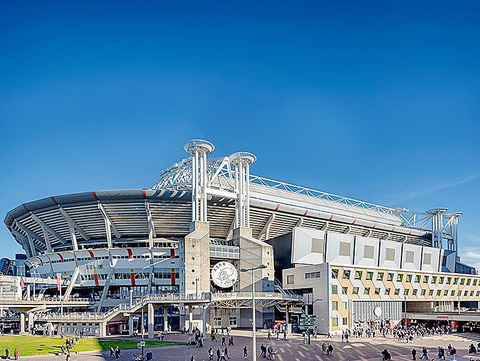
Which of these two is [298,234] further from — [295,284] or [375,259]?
[375,259]

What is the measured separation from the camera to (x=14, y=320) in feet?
252

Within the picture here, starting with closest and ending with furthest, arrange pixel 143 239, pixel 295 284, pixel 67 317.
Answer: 1. pixel 67 317
2. pixel 295 284
3. pixel 143 239

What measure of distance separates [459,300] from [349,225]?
92.9 feet

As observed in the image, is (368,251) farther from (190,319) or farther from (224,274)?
(190,319)

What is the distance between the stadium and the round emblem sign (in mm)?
197

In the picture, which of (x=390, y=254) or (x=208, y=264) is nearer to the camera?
(x=208, y=264)

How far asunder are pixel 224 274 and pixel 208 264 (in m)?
4.99

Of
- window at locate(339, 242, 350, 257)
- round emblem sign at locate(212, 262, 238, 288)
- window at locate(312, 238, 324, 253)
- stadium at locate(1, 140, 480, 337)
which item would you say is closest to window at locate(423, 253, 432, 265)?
stadium at locate(1, 140, 480, 337)

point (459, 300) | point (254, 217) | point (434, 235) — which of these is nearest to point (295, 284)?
point (254, 217)

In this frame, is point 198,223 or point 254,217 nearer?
point 198,223

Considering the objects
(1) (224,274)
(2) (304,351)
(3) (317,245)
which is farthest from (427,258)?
(2) (304,351)

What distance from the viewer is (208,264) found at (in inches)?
3098

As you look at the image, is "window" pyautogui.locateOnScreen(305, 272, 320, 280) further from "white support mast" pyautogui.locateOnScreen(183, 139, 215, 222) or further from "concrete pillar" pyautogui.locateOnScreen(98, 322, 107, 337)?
"concrete pillar" pyautogui.locateOnScreen(98, 322, 107, 337)

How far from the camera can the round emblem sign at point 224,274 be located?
8088 centimetres
